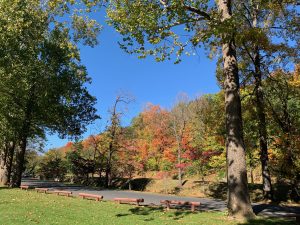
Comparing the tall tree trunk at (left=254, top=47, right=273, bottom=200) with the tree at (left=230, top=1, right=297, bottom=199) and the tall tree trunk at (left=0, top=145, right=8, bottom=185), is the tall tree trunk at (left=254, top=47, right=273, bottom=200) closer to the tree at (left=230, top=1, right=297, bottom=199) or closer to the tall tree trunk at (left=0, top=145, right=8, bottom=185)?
the tree at (left=230, top=1, right=297, bottom=199)

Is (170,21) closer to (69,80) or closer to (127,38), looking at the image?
(127,38)

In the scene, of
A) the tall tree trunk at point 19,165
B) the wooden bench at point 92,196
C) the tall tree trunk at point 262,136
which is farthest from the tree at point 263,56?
the tall tree trunk at point 19,165

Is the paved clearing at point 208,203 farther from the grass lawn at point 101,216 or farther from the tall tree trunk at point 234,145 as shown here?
the grass lawn at point 101,216

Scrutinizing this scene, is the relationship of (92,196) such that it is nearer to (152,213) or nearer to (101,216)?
(152,213)

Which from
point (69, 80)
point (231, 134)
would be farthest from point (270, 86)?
point (69, 80)

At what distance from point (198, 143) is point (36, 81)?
49.6ft

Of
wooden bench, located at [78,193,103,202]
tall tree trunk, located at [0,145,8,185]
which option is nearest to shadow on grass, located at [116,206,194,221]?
wooden bench, located at [78,193,103,202]

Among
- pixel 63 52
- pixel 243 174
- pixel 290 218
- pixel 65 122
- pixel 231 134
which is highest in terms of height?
pixel 63 52

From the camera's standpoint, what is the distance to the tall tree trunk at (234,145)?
12.0m

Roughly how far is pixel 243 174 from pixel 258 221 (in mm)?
1653

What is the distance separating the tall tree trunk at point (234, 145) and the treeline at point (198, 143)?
4.84m

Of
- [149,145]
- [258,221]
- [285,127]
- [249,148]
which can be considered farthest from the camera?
[149,145]

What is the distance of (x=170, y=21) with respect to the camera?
12.7m

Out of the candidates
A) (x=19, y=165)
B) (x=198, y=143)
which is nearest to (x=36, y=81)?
(x=19, y=165)
